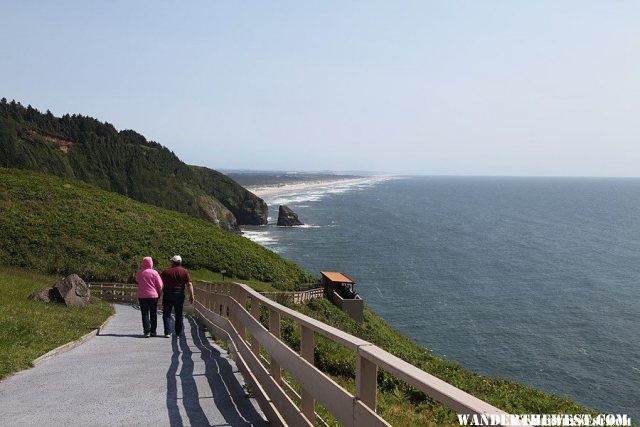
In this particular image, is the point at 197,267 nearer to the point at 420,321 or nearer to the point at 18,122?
the point at 420,321

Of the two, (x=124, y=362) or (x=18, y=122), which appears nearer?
(x=124, y=362)

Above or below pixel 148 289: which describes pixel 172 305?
below

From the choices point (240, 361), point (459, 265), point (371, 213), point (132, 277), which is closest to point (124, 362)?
point (240, 361)

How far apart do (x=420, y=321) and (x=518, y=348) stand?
8407mm

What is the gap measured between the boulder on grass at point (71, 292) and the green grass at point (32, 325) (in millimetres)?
388

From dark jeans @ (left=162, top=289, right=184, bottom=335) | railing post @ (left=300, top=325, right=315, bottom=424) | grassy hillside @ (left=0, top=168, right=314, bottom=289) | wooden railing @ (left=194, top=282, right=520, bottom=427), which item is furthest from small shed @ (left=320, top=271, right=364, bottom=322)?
railing post @ (left=300, top=325, right=315, bottom=424)

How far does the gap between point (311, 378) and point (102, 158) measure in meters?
101

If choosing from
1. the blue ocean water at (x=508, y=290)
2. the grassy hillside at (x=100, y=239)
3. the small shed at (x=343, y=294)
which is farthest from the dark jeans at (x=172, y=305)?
the blue ocean water at (x=508, y=290)

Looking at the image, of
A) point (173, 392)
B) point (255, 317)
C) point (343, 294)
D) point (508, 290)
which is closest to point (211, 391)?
point (173, 392)

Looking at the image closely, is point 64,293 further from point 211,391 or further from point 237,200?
point 237,200

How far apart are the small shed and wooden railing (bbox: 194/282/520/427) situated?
30.6 meters

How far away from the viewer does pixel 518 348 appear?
41.2 m

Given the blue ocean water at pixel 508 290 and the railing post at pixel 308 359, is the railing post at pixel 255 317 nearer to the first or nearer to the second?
the railing post at pixel 308 359

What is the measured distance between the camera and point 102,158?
97.8 metres
